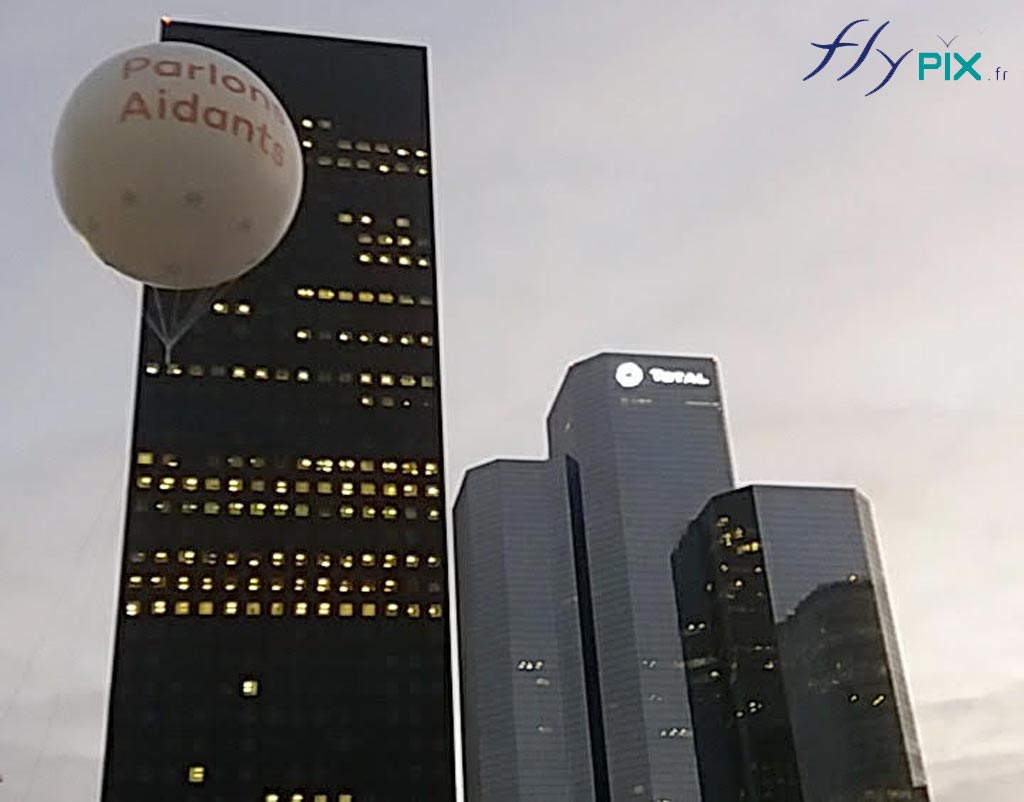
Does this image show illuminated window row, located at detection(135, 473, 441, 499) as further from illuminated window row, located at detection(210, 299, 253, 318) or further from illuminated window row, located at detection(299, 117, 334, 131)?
illuminated window row, located at detection(299, 117, 334, 131)

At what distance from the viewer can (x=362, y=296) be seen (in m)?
123

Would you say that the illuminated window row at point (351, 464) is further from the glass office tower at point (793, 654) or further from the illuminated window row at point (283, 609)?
the glass office tower at point (793, 654)

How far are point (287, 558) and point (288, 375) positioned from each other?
18.6 meters

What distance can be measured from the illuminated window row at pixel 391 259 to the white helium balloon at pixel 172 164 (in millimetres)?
103851

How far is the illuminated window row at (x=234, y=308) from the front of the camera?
12012 centimetres

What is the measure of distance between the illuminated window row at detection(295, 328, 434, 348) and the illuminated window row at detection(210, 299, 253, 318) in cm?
536

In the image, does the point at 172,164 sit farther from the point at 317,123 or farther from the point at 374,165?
the point at 317,123

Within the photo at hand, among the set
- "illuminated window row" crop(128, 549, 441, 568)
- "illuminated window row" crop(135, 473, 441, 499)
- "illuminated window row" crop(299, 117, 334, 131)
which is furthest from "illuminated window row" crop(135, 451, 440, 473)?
"illuminated window row" crop(299, 117, 334, 131)

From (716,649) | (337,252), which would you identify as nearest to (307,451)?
(337,252)

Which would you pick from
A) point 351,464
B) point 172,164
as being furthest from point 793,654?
point 172,164

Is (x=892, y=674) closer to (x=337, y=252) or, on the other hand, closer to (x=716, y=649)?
(x=716, y=649)

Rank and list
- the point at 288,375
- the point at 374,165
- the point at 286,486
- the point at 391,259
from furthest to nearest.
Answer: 1. the point at 374,165
2. the point at 391,259
3. the point at 288,375
4. the point at 286,486

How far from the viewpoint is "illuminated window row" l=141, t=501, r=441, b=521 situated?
4281 inches

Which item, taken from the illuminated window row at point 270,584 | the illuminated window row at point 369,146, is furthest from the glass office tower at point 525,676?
the illuminated window row at point 369,146
